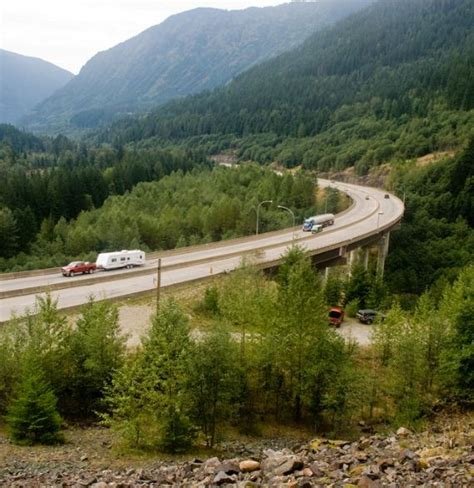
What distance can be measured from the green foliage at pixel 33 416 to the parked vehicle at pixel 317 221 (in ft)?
192

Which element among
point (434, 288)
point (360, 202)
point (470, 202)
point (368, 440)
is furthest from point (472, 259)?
point (368, 440)

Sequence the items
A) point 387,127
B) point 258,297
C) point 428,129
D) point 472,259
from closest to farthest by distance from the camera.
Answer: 1. point 258,297
2. point 472,259
3. point 428,129
4. point 387,127

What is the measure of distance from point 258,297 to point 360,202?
281 ft

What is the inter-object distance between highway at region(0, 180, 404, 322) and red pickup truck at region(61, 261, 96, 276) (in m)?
0.70

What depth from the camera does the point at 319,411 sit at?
1080 inches

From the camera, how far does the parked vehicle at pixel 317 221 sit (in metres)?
78.2

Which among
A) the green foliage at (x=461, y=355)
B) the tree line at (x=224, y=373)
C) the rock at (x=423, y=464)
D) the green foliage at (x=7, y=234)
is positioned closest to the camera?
the rock at (x=423, y=464)

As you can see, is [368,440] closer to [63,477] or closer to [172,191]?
[63,477]

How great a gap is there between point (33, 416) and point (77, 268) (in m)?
27.7

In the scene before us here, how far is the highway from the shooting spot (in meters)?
40.3

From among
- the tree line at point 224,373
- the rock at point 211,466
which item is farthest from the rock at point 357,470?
the tree line at point 224,373

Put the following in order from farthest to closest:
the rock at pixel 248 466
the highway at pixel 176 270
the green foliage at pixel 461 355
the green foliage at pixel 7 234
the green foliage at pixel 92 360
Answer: the green foliage at pixel 7 234, the highway at pixel 176 270, the green foliage at pixel 461 355, the green foliage at pixel 92 360, the rock at pixel 248 466

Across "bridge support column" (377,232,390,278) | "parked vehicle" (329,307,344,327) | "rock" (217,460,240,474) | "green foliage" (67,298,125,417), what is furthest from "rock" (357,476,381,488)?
"bridge support column" (377,232,390,278)

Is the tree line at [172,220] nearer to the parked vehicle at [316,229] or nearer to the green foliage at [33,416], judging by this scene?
the parked vehicle at [316,229]
